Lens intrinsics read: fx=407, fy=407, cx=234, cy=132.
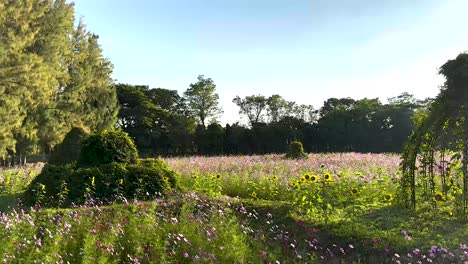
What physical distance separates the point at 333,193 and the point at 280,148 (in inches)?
1533

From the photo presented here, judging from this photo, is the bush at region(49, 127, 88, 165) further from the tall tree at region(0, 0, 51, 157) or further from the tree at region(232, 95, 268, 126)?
the tree at region(232, 95, 268, 126)

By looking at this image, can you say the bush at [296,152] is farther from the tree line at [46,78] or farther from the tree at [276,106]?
the tree at [276,106]

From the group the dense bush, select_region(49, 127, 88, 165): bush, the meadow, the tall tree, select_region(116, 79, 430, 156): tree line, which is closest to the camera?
the meadow

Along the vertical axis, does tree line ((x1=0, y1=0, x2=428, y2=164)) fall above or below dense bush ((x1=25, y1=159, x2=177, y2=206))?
above

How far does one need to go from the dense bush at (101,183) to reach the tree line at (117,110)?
22.9ft

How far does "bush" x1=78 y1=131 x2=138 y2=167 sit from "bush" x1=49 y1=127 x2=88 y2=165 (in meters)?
1.16

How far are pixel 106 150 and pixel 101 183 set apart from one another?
1.05m

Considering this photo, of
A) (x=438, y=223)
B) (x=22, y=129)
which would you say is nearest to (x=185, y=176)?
(x=438, y=223)

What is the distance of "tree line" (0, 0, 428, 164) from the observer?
1961 centimetres

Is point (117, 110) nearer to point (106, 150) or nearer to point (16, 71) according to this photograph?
point (16, 71)

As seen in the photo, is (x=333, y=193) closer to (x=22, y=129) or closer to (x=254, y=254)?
(x=254, y=254)

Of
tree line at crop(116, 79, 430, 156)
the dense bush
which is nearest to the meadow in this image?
the dense bush

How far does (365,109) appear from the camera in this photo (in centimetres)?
4931

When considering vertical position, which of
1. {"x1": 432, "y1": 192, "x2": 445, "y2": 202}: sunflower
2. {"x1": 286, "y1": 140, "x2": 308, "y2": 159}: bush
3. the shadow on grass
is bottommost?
the shadow on grass
